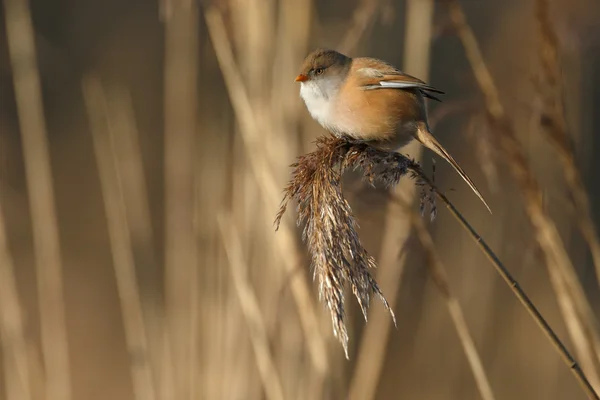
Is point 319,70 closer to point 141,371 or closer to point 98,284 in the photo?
point 141,371

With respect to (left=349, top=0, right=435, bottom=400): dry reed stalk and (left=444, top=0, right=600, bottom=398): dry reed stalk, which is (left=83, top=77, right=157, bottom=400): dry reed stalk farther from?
(left=444, top=0, right=600, bottom=398): dry reed stalk

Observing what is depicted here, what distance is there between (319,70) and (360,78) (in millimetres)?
113

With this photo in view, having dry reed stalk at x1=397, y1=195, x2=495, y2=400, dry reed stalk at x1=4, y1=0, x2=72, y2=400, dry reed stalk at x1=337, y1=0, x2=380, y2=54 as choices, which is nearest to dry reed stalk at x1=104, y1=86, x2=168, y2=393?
dry reed stalk at x1=4, y1=0, x2=72, y2=400

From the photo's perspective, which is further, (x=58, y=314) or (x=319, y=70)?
(x=58, y=314)

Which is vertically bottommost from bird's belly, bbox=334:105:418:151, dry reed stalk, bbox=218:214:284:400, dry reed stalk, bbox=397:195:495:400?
dry reed stalk, bbox=397:195:495:400

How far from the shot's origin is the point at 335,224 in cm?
113

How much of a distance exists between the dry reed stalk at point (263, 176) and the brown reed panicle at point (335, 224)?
1.82 feet

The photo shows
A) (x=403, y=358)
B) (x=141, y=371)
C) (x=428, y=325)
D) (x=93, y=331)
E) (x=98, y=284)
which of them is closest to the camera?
(x=141, y=371)

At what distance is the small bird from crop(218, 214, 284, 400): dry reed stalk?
0.41 meters

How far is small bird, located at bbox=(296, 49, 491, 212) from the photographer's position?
1.51 m

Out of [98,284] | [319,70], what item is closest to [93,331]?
[98,284]

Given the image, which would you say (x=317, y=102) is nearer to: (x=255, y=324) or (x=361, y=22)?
(x=361, y=22)

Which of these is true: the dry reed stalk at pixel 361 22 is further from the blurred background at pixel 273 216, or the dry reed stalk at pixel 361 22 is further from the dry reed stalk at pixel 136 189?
the dry reed stalk at pixel 136 189

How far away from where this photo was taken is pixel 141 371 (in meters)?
1.93
